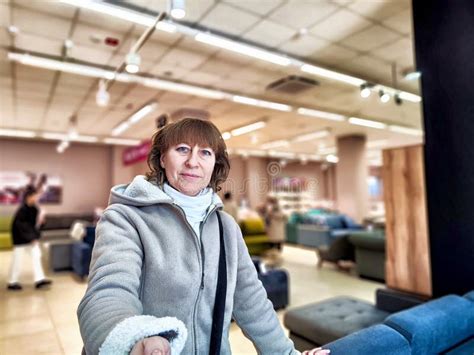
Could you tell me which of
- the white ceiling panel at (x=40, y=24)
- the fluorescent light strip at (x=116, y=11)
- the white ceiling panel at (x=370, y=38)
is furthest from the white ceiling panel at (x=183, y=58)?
the white ceiling panel at (x=370, y=38)

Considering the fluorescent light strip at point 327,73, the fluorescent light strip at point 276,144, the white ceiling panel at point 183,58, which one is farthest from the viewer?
the fluorescent light strip at point 276,144

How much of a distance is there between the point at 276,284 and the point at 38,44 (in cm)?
474

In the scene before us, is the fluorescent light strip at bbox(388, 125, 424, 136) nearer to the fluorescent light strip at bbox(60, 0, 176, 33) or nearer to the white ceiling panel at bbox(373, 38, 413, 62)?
the white ceiling panel at bbox(373, 38, 413, 62)

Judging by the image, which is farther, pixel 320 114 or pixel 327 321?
pixel 320 114

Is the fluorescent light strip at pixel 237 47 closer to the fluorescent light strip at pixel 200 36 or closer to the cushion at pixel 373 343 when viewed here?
the fluorescent light strip at pixel 200 36

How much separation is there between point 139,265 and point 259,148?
13488mm

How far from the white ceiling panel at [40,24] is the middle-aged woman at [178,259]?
3958 mm

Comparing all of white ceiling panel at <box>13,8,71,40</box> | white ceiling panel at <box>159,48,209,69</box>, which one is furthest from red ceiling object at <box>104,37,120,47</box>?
white ceiling panel at <box>159,48,209,69</box>

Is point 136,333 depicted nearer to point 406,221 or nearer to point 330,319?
point 330,319

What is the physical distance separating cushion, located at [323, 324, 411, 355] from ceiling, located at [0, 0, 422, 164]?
1.05 meters

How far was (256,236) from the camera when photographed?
21.7ft

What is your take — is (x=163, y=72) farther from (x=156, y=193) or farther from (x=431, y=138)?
(x=156, y=193)

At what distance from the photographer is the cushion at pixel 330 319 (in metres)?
2.45

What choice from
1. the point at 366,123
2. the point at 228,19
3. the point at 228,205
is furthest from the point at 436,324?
the point at 366,123
